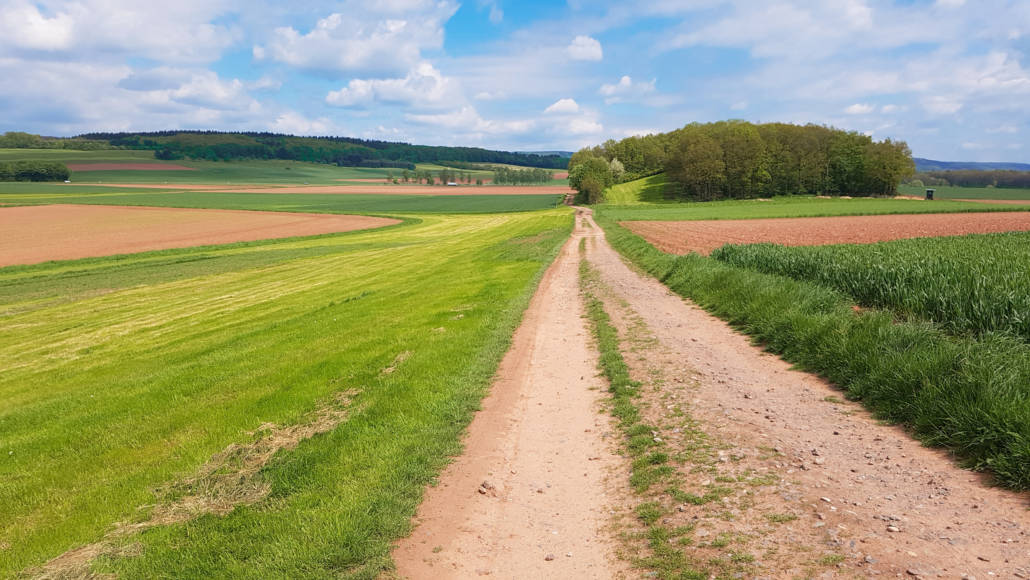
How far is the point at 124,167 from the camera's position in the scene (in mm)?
171625

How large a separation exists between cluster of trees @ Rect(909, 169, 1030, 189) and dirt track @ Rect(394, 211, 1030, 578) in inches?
6835

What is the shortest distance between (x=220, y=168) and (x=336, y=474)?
217m

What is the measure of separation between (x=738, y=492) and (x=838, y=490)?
41.4 inches

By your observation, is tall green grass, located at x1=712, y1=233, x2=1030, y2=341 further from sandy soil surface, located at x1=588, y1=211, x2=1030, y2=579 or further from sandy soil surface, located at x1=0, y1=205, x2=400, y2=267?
sandy soil surface, located at x1=0, y1=205, x2=400, y2=267

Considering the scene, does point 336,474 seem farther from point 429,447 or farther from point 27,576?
point 27,576

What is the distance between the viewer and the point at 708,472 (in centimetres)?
645

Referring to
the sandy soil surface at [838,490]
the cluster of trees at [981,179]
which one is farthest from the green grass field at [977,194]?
the sandy soil surface at [838,490]

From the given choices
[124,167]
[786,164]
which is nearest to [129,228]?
[786,164]

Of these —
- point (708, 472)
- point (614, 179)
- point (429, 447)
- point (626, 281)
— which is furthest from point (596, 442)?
point (614, 179)

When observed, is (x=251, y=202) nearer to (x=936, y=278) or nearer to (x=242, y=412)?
(x=242, y=412)

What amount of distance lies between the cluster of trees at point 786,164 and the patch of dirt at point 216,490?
101775mm

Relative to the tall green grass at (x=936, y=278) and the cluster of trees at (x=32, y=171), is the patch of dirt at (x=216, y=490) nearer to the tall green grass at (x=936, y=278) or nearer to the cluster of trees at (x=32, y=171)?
the tall green grass at (x=936, y=278)

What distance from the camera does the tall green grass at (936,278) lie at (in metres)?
10.4

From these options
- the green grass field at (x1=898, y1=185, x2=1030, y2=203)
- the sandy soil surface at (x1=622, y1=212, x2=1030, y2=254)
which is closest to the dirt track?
the sandy soil surface at (x1=622, y1=212, x2=1030, y2=254)
